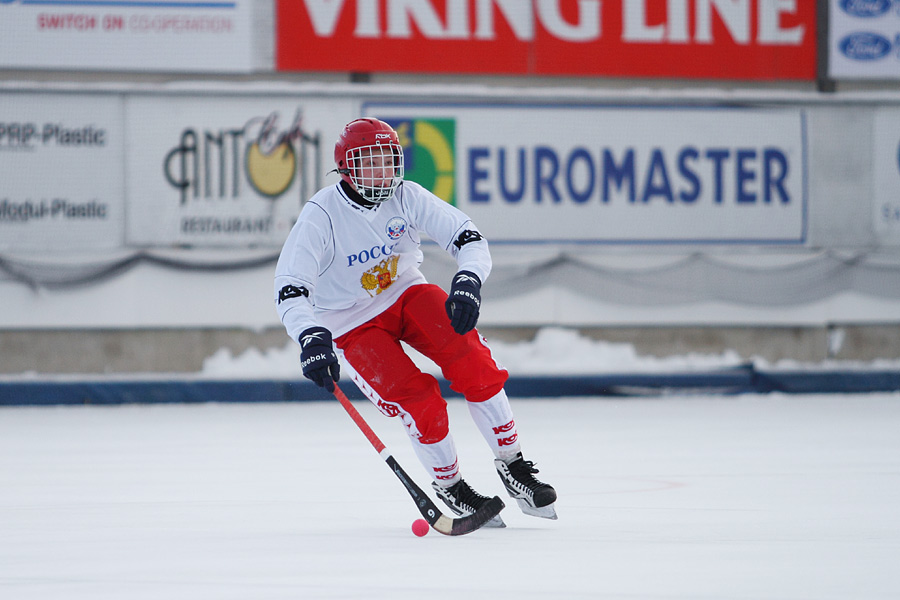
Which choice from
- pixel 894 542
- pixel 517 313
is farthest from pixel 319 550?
pixel 517 313

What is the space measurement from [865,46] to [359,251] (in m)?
9.38

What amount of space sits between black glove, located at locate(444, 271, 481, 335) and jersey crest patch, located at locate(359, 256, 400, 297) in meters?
0.37

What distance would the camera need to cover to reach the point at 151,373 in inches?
458

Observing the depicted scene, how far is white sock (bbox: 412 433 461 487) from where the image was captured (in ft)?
A: 15.4

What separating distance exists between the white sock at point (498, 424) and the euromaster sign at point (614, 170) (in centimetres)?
746

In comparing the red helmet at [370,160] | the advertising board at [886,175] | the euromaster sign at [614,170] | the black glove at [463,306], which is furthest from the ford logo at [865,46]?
the black glove at [463,306]

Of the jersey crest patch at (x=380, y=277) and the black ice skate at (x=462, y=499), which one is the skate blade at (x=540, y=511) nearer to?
the black ice skate at (x=462, y=499)

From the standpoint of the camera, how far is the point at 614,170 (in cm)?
1234

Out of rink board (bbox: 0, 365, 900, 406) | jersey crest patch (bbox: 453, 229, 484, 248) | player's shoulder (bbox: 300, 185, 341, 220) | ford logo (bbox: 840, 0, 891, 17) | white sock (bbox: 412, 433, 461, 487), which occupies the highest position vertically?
ford logo (bbox: 840, 0, 891, 17)

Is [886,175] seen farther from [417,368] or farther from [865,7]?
[417,368]

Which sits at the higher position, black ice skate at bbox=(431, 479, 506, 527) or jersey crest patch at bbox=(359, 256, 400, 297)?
jersey crest patch at bbox=(359, 256, 400, 297)

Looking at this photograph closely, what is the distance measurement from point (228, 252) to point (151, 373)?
1365 millimetres

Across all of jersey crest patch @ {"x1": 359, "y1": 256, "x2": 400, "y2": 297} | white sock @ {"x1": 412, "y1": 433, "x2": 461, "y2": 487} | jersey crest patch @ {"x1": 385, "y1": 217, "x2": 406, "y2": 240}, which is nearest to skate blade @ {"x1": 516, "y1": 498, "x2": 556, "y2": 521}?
white sock @ {"x1": 412, "y1": 433, "x2": 461, "y2": 487}

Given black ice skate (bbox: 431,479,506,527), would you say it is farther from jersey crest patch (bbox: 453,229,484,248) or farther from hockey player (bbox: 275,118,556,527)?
jersey crest patch (bbox: 453,229,484,248)
